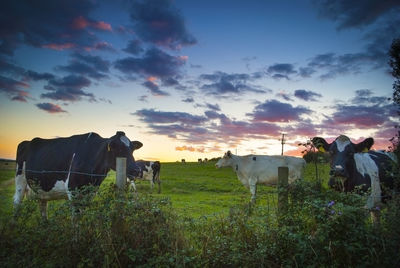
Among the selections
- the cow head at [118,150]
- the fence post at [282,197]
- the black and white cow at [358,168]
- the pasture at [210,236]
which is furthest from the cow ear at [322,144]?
the cow head at [118,150]

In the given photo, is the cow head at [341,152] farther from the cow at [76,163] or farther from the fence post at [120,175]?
the cow at [76,163]

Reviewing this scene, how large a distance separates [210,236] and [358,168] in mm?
4688

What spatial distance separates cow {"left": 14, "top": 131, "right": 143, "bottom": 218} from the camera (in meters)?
8.02

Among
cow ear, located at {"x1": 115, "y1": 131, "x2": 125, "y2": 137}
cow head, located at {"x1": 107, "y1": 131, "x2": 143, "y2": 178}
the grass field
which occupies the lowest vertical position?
the grass field

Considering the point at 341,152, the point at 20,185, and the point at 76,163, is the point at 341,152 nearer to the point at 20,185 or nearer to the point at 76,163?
the point at 76,163

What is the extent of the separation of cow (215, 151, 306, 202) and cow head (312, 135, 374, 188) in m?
11.0

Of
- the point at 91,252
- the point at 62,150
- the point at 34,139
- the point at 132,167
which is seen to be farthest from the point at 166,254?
the point at 34,139

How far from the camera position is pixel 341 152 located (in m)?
7.81

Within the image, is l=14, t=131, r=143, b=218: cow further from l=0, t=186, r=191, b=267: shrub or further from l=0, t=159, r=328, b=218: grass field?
l=0, t=186, r=191, b=267: shrub

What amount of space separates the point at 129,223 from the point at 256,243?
221 cm

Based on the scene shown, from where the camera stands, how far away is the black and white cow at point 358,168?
7.42 meters

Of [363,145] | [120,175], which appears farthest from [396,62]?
[120,175]

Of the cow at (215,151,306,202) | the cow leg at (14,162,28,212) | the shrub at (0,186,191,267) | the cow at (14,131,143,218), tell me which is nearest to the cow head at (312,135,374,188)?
the shrub at (0,186,191,267)

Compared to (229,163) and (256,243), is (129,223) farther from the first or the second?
(229,163)
